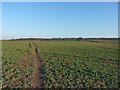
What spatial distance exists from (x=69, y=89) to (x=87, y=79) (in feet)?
8.19

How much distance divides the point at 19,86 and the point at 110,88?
6697 mm

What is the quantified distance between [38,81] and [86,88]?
386 cm

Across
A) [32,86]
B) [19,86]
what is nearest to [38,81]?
[32,86]

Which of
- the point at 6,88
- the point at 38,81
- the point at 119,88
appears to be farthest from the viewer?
the point at 38,81

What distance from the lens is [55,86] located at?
7.81 m

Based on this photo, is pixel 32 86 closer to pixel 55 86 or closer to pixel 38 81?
pixel 38 81

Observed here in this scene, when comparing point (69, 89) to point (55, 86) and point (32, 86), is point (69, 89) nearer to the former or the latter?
point (55, 86)

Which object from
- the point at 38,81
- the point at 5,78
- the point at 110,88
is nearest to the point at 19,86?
the point at 38,81

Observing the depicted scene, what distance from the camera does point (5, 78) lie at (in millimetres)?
9234

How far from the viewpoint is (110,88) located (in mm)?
7949

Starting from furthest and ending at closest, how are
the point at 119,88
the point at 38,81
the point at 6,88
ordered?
the point at 38,81, the point at 119,88, the point at 6,88

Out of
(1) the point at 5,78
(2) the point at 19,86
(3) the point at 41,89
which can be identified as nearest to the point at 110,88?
(3) the point at 41,89

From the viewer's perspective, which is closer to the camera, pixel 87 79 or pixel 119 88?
pixel 119 88

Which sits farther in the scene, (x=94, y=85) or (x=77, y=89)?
(x=94, y=85)
